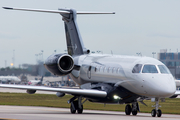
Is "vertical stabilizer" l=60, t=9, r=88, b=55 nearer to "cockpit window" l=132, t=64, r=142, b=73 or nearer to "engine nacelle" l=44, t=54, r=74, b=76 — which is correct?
"engine nacelle" l=44, t=54, r=74, b=76

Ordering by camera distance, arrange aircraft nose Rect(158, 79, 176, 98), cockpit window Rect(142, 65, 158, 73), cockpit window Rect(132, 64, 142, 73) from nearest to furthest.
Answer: aircraft nose Rect(158, 79, 176, 98) < cockpit window Rect(142, 65, 158, 73) < cockpit window Rect(132, 64, 142, 73)

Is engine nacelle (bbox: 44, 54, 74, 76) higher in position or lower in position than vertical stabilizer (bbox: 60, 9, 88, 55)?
lower

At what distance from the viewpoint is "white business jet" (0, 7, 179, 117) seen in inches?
910

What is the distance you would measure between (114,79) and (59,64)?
3959mm

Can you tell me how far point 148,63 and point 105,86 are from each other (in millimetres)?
3812

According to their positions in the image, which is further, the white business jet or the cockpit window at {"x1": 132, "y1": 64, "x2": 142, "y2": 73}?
the cockpit window at {"x1": 132, "y1": 64, "x2": 142, "y2": 73}

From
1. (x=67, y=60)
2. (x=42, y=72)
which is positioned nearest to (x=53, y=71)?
(x=67, y=60)

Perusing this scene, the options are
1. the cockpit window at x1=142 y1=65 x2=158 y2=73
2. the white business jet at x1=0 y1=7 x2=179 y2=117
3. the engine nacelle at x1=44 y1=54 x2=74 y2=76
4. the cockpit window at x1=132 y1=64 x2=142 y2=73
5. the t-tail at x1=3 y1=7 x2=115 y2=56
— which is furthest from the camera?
the t-tail at x1=3 y1=7 x2=115 y2=56

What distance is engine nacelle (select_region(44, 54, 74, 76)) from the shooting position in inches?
1061

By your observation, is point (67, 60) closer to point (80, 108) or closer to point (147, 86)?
point (80, 108)

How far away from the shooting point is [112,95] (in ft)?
84.7

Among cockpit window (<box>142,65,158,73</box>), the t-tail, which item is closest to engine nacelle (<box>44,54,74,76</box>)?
the t-tail

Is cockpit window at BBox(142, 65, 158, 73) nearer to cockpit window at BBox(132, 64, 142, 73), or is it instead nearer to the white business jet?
the white business jet

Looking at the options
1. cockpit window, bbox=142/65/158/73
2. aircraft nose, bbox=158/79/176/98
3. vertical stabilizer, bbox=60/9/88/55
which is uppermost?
vertical stabilizer, bbox=60/9/88/55
